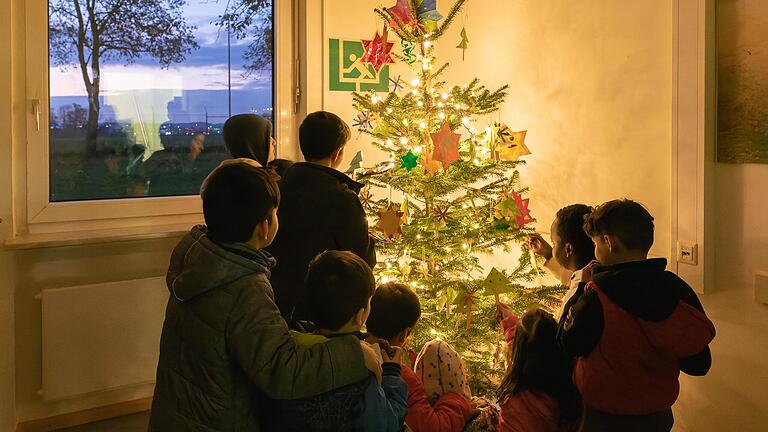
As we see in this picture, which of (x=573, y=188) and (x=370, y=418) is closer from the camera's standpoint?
(x=370, y=418)

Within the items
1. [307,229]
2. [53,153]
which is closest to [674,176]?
[307,229]

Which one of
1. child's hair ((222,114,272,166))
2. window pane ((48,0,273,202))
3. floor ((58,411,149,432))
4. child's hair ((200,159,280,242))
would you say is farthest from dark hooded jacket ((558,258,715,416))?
window pane ((48,0,273,202))

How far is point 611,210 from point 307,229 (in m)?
0.84

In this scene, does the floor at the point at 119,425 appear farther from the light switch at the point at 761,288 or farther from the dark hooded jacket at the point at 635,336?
the light switch at the point at 761,288

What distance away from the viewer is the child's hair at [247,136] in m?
2.28

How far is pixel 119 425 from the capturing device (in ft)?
10.2

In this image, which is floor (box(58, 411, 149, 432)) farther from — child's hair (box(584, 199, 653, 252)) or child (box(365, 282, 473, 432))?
child's hair (box(584, 199, 653, 252))

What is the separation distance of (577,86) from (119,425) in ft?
8.63

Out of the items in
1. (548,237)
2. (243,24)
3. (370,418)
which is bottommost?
(370,418)

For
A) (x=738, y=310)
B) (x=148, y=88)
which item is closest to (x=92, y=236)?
(x=148, y=88)

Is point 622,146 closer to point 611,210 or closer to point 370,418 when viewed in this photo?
point 611,210

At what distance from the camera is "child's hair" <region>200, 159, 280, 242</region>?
1.42 metres

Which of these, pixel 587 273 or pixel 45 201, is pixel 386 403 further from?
pixel 45 201

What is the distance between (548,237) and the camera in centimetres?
303
